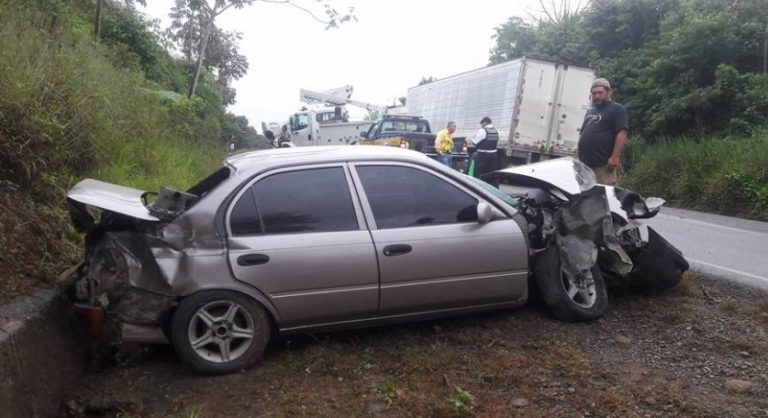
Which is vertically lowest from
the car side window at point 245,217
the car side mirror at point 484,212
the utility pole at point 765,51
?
the car side window at point 245,217

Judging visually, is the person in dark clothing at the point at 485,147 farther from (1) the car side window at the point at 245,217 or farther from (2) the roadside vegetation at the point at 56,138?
(1) the car side window at the point at 245,217

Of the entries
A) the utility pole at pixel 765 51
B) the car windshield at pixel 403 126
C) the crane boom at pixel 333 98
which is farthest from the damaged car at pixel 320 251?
the crane boom at pixel 333 98

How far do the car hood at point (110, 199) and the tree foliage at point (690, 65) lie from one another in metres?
14.7

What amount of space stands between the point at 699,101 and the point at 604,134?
10.3 metres

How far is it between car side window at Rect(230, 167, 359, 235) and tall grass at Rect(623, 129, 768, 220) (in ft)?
35.1

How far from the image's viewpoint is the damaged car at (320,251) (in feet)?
12.3

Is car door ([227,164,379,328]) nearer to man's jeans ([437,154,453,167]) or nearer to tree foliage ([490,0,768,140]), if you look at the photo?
man's jeans ([437,154,453,167])

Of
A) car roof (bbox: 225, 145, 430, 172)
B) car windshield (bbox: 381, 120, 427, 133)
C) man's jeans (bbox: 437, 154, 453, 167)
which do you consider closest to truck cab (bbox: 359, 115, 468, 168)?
car windshield (bbox: 381, 120, 427, 133)

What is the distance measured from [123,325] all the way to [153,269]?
1.30 feet

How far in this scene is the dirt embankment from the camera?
3336mm

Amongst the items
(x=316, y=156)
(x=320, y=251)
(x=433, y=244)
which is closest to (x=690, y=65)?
(x=433, y=244)

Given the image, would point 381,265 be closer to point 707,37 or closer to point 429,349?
point 429,349

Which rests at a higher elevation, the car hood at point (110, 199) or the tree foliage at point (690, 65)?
the tree foliage at point (690, 65)

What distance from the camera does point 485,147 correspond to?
12.5 m
